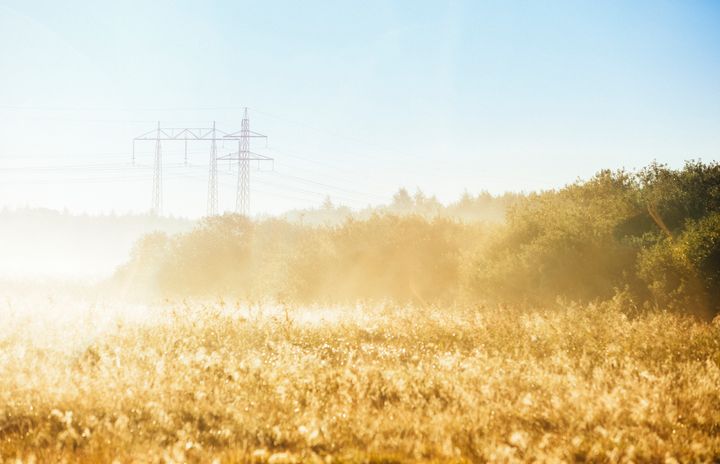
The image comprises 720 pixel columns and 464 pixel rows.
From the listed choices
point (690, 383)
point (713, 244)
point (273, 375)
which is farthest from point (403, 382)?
point (713, 244)

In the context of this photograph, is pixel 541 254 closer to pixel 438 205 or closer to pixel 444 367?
pixel 444 367

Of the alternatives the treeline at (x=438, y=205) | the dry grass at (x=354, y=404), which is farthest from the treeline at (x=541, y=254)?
the treeline at (x=438, y=205)

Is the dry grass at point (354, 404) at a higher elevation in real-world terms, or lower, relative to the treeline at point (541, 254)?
lower

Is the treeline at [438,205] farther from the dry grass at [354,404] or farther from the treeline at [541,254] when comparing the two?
the dry grass at [354,404]

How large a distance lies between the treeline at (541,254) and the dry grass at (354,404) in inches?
311

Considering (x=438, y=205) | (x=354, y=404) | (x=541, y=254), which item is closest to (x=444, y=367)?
(x=354, y=404)

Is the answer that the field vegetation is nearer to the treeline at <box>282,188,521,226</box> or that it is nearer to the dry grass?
the dry grass

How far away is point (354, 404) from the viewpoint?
7191mm

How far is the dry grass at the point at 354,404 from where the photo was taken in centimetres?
558

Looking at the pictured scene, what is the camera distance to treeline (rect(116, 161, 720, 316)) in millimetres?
18766

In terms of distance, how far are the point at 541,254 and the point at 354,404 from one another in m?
16.3

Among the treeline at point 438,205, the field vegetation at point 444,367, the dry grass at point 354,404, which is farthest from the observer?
the treeline at point 438,205

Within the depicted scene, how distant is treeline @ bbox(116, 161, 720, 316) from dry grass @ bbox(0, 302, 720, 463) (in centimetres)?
790

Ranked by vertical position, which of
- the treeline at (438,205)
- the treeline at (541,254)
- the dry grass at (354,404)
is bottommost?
the dry grass at (354,404)
